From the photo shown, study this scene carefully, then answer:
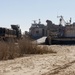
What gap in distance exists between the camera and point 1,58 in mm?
18781

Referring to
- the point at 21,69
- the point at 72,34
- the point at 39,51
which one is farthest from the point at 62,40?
the point at 21,69

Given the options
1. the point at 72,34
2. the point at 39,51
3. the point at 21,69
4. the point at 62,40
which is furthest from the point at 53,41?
the point at 21,69

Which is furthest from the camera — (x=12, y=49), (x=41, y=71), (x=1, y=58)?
(x=12, y=49)

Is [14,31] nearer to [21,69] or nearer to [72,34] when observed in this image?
[72,34]

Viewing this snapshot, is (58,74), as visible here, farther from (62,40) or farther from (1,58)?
(62,40)

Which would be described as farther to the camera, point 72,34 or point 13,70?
point 72,34

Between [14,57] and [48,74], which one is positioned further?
[14,57]

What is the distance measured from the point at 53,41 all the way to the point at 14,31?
6.61 metres

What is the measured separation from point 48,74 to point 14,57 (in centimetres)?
834

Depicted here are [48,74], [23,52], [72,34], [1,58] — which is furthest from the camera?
[72,34]

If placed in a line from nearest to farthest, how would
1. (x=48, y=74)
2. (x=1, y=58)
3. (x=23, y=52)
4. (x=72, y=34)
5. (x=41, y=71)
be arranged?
(x=48, y=74) → (x=41, y=71) → (x=1, y=58) → (x=23, y=52) → (x=72, y=34)

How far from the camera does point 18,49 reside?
22.2m

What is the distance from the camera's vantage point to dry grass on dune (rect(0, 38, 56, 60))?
62.8 feet

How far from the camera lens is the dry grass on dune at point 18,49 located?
19147 mm
